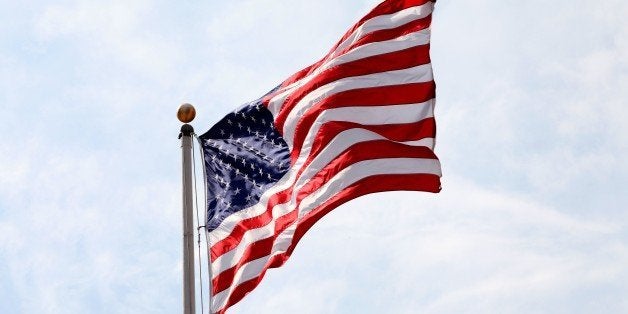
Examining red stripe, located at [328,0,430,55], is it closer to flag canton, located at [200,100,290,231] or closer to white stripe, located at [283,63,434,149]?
white stripe, located at [283,63,434,149]

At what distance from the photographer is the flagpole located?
595 inches

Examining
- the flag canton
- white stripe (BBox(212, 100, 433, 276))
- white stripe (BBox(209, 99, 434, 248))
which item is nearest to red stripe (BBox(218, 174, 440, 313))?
white stripe (BBox(212, 100, 433, 276))

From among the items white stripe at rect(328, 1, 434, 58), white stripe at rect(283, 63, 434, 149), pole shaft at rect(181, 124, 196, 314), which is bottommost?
pole shaft at rect(181, 124, 196, 314)

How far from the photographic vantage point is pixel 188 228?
52.1 feet

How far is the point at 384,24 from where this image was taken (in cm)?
1798

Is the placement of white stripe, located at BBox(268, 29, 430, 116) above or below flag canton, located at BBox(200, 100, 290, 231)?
above

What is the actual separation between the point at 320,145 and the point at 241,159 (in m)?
1.41

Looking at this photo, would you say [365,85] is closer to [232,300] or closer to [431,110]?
[431,110]

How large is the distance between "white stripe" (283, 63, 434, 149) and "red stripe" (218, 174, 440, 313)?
66.6 inches

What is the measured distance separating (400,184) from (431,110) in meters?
1.46

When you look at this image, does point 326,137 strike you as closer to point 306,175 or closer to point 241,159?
point 306,175

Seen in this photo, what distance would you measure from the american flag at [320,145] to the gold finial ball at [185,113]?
0.81m

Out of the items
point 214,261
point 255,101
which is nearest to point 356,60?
point 255,101

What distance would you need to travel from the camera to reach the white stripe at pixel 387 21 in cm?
1788
